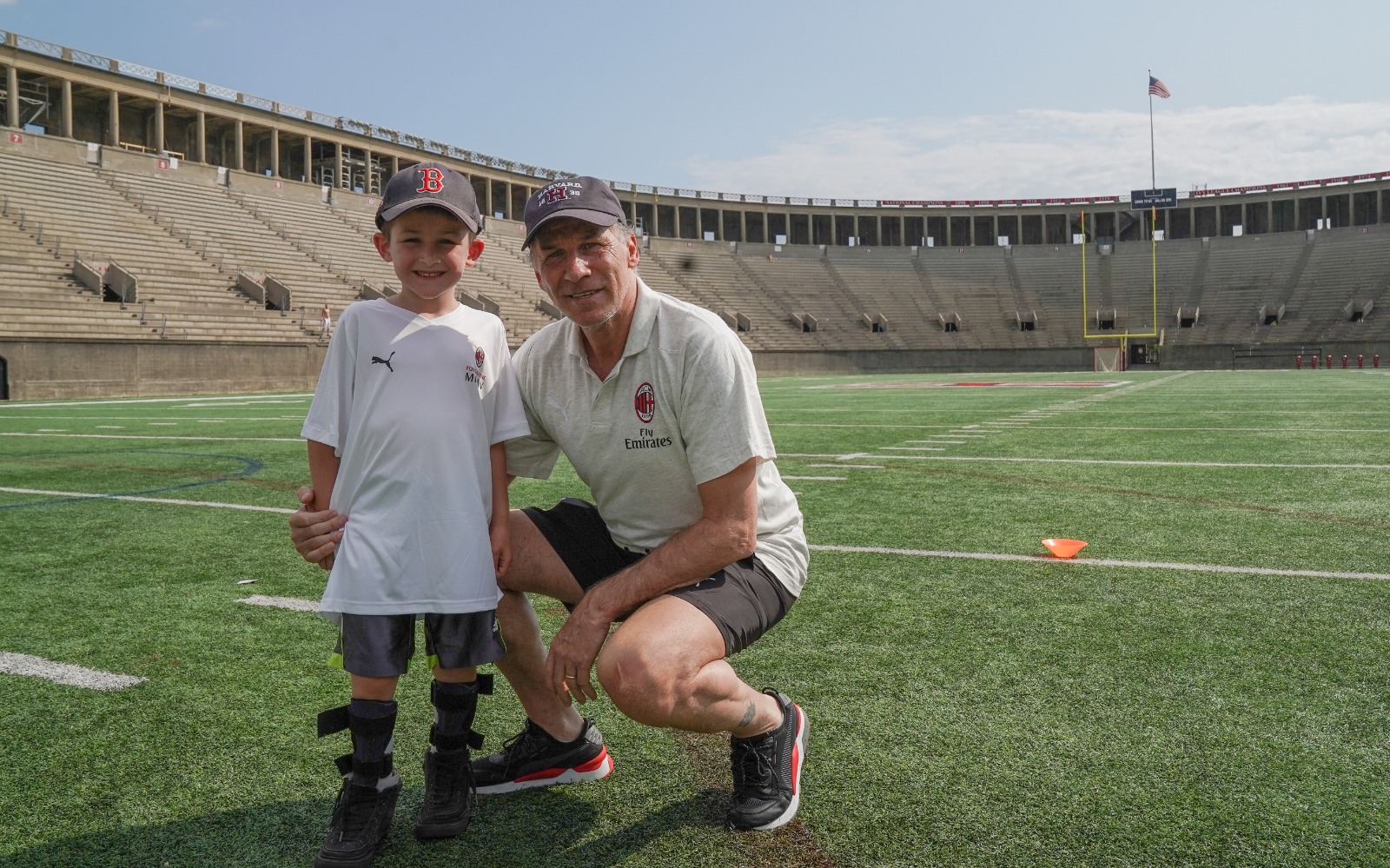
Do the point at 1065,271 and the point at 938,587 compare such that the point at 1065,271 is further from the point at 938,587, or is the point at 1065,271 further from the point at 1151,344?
the point at 938,587

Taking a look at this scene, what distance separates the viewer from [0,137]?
32.4 m

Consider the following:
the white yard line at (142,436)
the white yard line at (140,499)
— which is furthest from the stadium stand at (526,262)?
the white yard line at (140,499)

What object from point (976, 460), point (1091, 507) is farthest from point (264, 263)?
point (1091, 507)

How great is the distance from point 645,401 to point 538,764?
94cm

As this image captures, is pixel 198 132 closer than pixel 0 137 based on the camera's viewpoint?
No

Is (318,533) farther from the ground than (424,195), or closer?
closer

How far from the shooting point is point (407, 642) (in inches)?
91.7

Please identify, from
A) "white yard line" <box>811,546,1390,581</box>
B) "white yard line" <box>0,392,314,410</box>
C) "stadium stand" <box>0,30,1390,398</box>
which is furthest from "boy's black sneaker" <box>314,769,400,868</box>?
"stadium stand" <box>0,30,1390,398</box>

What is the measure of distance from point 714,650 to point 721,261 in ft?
189

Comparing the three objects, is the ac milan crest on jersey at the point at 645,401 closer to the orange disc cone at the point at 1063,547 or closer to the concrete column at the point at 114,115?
the orange disc cone at the point at 1063,547

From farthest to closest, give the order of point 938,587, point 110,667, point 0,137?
point 0,137, point 938,587, point 110,667

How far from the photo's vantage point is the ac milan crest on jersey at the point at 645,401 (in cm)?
254

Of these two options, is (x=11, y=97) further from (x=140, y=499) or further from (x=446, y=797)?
(x=446, y=797)

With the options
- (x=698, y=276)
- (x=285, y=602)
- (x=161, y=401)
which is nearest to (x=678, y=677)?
(x=285, y=602)
